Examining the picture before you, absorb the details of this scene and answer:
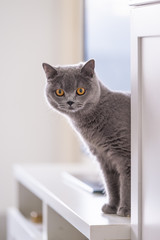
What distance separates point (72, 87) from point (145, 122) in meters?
0.26

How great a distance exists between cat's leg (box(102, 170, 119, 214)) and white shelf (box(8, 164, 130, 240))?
0.03m

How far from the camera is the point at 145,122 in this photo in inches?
52.7

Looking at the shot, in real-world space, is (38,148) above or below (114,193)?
below

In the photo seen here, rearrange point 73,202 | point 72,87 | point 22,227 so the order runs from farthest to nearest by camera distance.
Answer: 1. point 22,227
2. point 73,202
3. point 72,87

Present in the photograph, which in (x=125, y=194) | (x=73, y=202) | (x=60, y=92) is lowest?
(x=73, y=202)

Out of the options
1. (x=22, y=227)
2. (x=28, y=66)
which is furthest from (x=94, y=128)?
(x=28, y=66)

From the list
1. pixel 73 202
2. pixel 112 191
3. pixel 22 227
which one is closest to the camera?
pixel 112 191

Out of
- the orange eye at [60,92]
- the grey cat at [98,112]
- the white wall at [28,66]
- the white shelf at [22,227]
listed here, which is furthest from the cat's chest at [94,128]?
the white wall at [28,66]

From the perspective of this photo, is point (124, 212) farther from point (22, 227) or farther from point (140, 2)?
point (22, 227)

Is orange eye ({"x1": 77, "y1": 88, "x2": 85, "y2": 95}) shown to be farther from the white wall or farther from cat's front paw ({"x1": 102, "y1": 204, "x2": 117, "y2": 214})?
the white wall

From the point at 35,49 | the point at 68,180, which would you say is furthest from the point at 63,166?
the point at 35,49

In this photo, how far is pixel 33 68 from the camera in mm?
3246

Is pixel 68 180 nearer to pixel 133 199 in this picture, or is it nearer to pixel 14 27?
pixel 133 199

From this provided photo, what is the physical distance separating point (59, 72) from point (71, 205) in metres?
0.45
